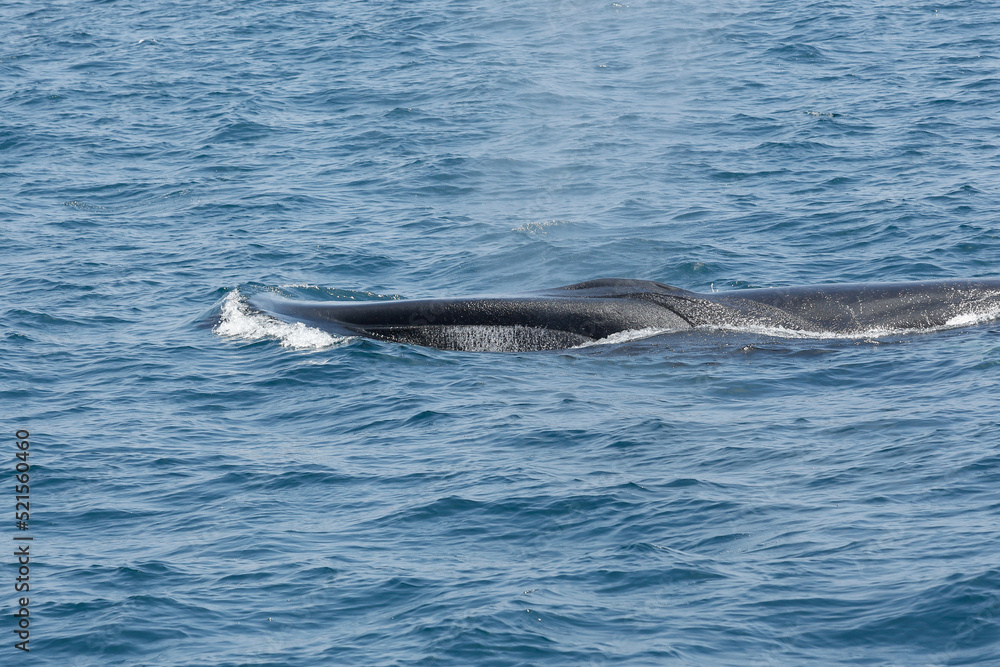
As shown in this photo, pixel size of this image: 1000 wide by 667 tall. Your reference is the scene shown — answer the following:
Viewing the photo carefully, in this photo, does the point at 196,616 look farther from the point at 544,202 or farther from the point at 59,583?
the point at 544,202

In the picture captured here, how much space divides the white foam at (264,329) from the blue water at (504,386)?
0.10 m

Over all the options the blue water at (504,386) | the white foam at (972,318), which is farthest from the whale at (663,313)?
the blue water at (504,386)

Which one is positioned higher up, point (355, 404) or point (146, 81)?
point (146, 81)

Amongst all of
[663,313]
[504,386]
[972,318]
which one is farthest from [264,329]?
[972,318]

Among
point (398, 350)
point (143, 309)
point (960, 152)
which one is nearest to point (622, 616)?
point (398, 350)

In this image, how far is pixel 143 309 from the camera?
25.6 m

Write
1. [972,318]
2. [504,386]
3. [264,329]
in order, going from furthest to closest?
[264,329]
[972,318]
[504,386]

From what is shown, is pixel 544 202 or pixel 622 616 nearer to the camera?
pixel 622 616

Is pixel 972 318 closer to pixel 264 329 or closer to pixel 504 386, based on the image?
pixel 504 386

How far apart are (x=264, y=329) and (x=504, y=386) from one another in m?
5.61

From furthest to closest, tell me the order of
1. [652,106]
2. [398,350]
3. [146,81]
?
[146,81]
[652,106]
[398,350]

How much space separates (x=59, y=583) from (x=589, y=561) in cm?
608

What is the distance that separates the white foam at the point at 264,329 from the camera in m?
21.8

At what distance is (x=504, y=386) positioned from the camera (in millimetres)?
19703
